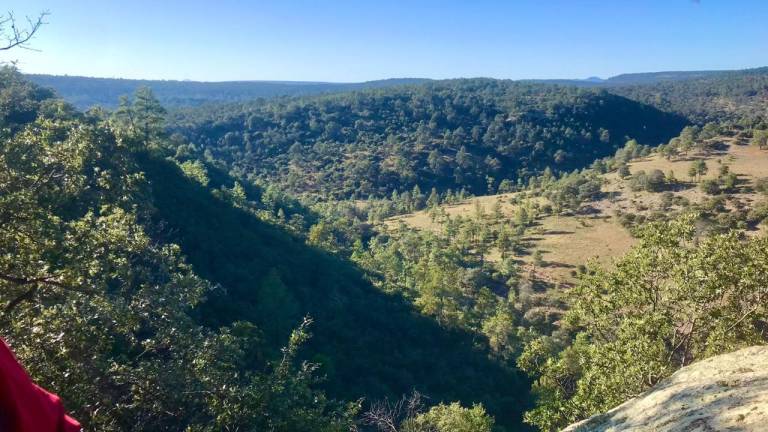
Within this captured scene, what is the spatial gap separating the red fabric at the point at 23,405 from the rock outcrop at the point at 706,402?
11341mm

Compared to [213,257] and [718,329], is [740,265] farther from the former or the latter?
[213,257]

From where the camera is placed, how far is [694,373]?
13.4 metres

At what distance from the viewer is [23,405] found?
2.45 meters

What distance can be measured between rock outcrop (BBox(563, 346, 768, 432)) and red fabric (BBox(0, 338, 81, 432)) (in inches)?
447

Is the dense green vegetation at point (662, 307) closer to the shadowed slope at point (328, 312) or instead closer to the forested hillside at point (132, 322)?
the forested hillside at point (132, 322)

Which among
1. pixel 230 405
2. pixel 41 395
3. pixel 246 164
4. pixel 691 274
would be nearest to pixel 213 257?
pixel 230 405

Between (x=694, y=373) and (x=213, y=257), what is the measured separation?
1484 inches

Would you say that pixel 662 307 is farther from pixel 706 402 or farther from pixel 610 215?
pixel 610 215

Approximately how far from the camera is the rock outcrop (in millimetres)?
9711

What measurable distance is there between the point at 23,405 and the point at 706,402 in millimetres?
13376

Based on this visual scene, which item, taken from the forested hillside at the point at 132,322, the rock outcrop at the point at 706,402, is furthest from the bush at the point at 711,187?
the rock outcrop at the point at 706,402

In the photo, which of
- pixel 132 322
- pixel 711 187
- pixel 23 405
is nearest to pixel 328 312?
pixel 132 322

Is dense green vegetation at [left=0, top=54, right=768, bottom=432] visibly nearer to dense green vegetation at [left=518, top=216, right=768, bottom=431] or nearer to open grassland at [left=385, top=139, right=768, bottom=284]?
dense green vegetation at [left=518, top=216, right=768, bottom=431]

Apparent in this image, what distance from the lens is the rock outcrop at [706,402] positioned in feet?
31.9
